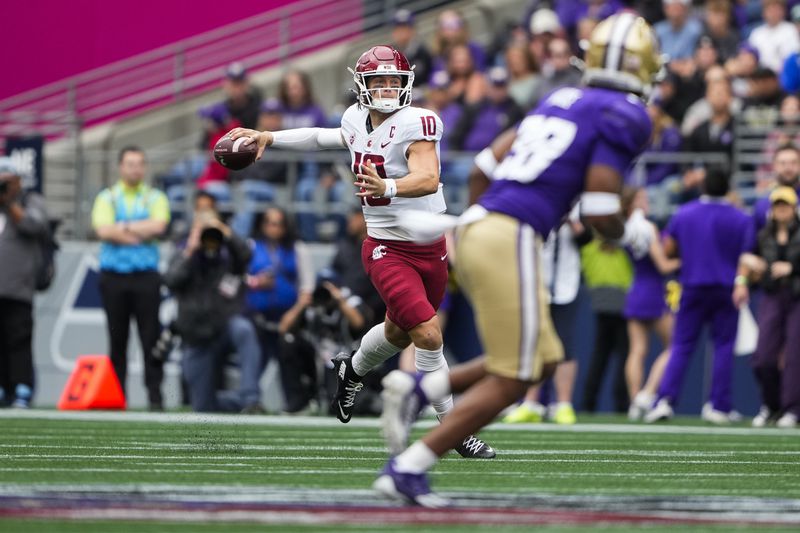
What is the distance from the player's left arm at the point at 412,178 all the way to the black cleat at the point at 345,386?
1.16m

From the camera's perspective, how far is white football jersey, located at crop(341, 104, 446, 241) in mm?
8164

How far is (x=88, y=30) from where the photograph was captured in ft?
66.0

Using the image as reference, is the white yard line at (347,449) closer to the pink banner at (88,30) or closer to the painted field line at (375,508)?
the painted field line at (375,508)

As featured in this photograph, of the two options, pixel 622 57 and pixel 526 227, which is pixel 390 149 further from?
pixel 526 227

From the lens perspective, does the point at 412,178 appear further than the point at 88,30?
No

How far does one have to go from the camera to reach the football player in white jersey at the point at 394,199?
8.10 metres

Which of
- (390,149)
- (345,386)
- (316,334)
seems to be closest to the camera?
(390,149)

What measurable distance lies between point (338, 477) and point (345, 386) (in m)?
2.13

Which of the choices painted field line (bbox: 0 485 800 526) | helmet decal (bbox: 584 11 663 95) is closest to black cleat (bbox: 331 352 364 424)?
painted field line (bbox: 0 485 800 526)

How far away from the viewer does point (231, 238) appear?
43.9 ft

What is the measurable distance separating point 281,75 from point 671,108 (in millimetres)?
5485

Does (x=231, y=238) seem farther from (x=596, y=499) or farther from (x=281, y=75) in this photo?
(x=596, y=499)

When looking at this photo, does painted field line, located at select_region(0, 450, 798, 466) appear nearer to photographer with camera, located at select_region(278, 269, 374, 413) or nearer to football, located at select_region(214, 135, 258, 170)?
football, located at select_region(214, 135, 258, 170)

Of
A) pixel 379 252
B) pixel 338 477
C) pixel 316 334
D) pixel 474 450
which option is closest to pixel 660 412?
pixel 316 334
